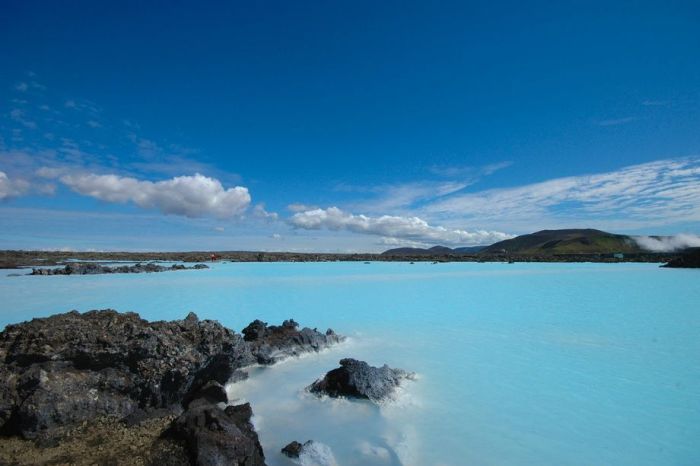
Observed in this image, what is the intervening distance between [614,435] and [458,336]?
5.71m

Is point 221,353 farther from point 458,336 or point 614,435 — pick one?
point 458,336

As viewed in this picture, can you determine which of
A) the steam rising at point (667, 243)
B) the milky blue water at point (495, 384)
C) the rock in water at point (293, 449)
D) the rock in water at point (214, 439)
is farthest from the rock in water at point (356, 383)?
the steam rising at point (667, 243)

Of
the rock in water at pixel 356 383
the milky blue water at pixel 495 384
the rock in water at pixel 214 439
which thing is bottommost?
the milky blue water at pixel 495 384

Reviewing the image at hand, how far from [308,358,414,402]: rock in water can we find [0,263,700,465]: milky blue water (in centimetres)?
18

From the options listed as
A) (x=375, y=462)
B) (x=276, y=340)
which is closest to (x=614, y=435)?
(x=375, y=462)

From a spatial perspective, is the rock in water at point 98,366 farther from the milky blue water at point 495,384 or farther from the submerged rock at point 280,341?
the submerged rock at point 280,341

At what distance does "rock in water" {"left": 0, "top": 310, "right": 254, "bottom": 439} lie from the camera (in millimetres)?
4180

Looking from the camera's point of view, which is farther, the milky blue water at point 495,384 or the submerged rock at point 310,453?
the milky blue water at point 495,384

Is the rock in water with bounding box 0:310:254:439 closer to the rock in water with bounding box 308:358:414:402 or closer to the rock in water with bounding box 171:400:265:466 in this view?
the rock in water with bounding box 171:400:265:466

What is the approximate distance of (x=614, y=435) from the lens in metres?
5.05

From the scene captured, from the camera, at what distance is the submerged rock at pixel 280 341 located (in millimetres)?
7914

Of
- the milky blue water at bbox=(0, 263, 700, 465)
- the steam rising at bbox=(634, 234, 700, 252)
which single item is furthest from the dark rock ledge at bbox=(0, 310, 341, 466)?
the steam rising at bbox=(634, 234, 700, 252)

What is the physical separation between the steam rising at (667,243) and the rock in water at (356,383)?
349 ft

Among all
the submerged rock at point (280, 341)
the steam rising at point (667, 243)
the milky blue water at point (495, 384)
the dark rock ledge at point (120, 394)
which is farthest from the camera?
the steam rising at point (667, 243)
